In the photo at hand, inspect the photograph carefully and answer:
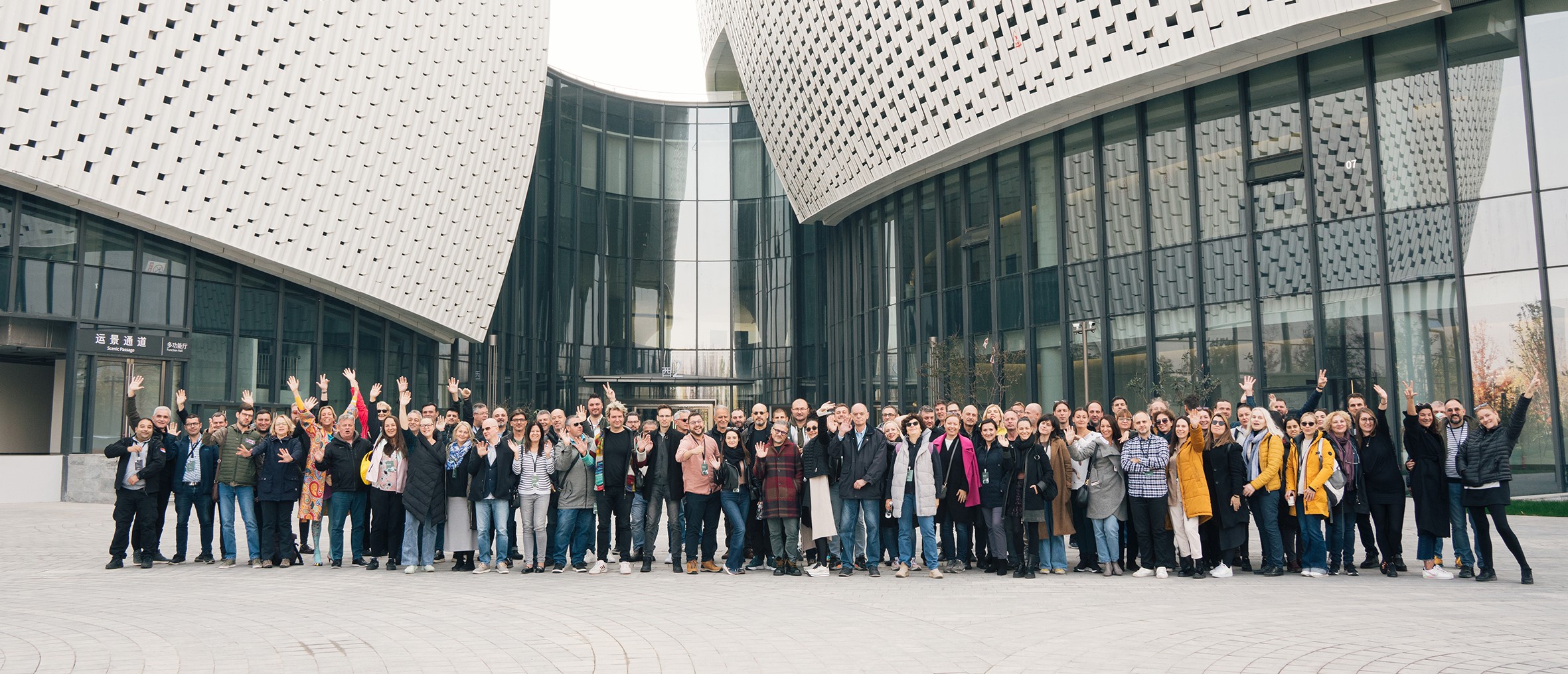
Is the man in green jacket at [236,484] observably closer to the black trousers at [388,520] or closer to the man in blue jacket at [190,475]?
the man in blue jacket at [190,475]

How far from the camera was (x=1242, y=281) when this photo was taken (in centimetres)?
1992

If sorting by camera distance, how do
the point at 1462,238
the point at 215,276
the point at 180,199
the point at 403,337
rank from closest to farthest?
1. the point at 1462,238
2. the point at 180,199
3. the point at 215,276
4. the point at 403,337

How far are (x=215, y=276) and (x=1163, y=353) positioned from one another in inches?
802

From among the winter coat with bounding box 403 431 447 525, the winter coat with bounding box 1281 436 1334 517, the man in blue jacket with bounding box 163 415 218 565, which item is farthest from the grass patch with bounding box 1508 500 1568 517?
the man in blue jacket with bounding box 163 415 218 565

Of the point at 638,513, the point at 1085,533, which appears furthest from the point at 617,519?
the point at 1085,533

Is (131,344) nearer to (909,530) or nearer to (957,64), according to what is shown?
(957,64)

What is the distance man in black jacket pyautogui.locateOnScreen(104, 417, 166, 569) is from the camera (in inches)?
449

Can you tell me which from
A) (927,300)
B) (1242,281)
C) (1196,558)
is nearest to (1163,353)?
(1242,281)

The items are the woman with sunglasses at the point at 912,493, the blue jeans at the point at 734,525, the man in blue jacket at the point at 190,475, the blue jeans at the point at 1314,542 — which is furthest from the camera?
the man in blue jacket at the point at 190,475

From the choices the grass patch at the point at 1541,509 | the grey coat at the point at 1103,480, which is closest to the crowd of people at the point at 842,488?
the grey coat at the point at 1103,480

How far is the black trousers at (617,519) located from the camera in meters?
11.2

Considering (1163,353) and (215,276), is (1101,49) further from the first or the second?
(215,276)

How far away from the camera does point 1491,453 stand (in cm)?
980

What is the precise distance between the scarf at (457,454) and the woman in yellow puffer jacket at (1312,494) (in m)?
8.07
